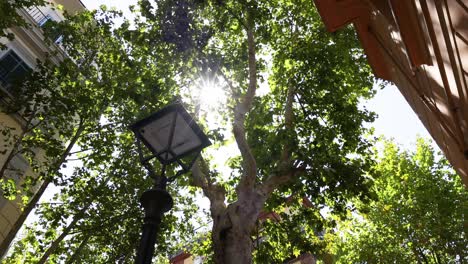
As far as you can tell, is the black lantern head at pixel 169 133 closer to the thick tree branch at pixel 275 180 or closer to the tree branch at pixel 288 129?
the thick tree branch at pixel 275 180

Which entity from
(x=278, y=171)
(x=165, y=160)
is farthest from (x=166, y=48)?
(x=165, y=160)

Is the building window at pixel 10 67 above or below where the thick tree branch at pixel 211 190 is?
above

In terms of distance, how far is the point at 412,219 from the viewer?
1520cm

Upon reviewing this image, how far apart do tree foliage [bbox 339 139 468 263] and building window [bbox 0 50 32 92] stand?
47.4 feet

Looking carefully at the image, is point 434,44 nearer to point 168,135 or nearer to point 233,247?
point 168,135

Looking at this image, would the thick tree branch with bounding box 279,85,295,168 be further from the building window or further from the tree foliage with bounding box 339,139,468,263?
the building window

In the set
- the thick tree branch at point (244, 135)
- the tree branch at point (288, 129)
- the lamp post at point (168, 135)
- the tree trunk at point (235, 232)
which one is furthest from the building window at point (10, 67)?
the lamp post at point (168, 135)

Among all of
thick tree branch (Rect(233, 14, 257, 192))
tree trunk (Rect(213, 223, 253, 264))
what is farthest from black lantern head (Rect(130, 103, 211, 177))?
thick tree branch (Rect(233, 14, 257, 192))

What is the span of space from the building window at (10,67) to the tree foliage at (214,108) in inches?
144

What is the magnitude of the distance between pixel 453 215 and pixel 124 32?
46.6ft

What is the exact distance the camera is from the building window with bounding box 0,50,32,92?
14387 mm

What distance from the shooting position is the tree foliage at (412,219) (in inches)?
572

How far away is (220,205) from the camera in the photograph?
8805mm

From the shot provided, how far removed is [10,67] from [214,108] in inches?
336
